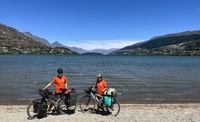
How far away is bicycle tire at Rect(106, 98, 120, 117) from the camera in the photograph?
640 inches

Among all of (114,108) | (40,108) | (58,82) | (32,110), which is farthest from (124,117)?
(32,110)

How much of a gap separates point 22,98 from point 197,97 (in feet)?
56.7

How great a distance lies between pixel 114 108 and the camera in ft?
55.8

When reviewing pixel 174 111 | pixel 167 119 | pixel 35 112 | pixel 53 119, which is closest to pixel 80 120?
pixel 53 119

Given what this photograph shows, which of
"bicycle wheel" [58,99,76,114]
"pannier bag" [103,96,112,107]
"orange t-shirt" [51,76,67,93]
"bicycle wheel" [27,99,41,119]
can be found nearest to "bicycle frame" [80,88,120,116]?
"pannier bag" [103,96,112,107]

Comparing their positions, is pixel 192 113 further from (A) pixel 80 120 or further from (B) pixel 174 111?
(A) pixel 80 120

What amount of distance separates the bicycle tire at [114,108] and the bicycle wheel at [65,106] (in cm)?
239

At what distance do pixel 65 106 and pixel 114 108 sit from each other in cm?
311

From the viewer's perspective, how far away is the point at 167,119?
51.1 feet

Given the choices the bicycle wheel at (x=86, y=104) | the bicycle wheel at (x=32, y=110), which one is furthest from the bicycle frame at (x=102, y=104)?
the bicycle wheel at (x=32, y=110)

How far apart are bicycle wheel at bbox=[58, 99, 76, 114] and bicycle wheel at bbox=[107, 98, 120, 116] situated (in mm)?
2393

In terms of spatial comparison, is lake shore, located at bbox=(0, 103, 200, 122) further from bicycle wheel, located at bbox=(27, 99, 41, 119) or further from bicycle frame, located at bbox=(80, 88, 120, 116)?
bicycle frame, located at bbox=(80, 88, 120, 116)

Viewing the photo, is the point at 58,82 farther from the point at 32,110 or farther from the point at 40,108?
the point at 32,110

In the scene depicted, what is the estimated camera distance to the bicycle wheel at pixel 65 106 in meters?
16.0
